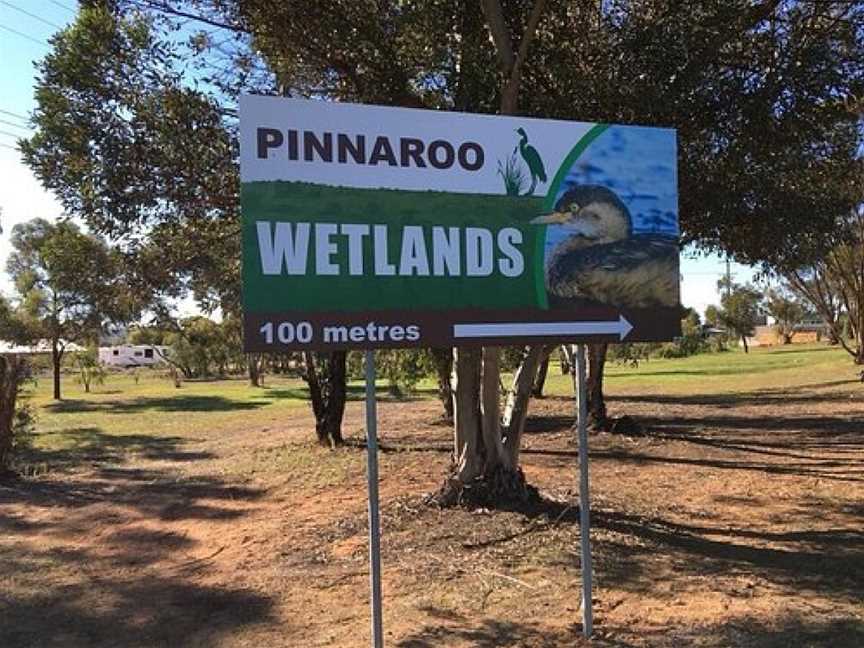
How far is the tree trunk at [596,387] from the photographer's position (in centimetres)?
1745

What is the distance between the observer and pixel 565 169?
5.62 meters

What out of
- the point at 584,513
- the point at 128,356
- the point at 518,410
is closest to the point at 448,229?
the point at 584,513

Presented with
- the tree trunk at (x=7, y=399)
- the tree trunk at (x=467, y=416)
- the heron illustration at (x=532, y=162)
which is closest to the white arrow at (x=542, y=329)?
the heron illustration at (x=532, y=162)

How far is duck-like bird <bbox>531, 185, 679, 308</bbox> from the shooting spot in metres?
5.62

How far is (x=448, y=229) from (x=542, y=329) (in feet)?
2.94

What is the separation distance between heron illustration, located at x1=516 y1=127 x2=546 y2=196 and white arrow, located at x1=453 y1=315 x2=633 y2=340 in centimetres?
86

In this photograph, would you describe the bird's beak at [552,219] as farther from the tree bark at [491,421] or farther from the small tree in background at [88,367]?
the small tree in background at [88,367]

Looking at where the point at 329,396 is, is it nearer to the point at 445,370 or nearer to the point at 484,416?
the point at 445,370

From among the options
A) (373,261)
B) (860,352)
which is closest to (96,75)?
(373,261)

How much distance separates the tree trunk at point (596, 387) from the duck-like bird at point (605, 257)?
38.0 feet

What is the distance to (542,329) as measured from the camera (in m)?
5.51

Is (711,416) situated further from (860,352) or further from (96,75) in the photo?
(860,352)

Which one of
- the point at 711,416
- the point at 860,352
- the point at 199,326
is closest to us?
the point at 711,416

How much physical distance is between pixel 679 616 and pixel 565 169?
3.21m
